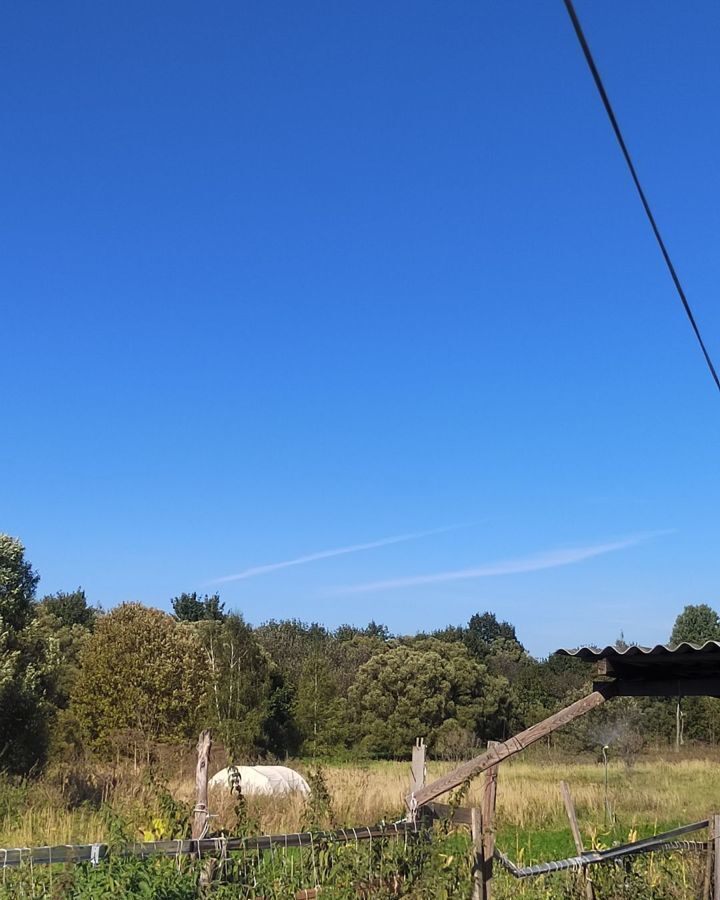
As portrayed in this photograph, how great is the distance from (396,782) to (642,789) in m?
6.03

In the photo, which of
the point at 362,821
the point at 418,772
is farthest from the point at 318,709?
the point at 418,772

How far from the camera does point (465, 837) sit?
6168 millimetres

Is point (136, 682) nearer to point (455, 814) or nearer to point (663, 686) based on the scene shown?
point (663, 686)

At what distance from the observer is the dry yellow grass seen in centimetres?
1078

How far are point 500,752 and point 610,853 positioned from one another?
3.68 feet

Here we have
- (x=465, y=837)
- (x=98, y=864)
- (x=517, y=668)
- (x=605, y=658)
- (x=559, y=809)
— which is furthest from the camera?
(x=517, y=668)

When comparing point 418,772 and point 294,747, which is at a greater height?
point 418,772

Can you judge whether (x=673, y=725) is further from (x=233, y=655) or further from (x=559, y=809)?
(x=559, y=809)

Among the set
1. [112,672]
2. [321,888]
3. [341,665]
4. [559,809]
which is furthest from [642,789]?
[341,665]

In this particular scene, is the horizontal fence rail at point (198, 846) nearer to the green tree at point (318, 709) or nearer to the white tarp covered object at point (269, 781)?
the white tarp covered object at point (269, 781)

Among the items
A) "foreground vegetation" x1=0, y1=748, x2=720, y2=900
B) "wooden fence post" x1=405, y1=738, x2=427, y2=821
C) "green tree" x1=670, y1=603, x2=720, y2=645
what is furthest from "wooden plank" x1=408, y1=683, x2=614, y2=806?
"green tree" x1=670, y1=603, x2=720, y2=645

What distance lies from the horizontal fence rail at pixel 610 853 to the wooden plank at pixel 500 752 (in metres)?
0.57

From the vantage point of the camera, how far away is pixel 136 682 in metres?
26.1

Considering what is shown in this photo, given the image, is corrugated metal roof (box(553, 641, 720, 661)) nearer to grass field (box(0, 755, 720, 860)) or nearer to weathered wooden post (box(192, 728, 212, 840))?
grass field (box(0, 755, 720, 860))
